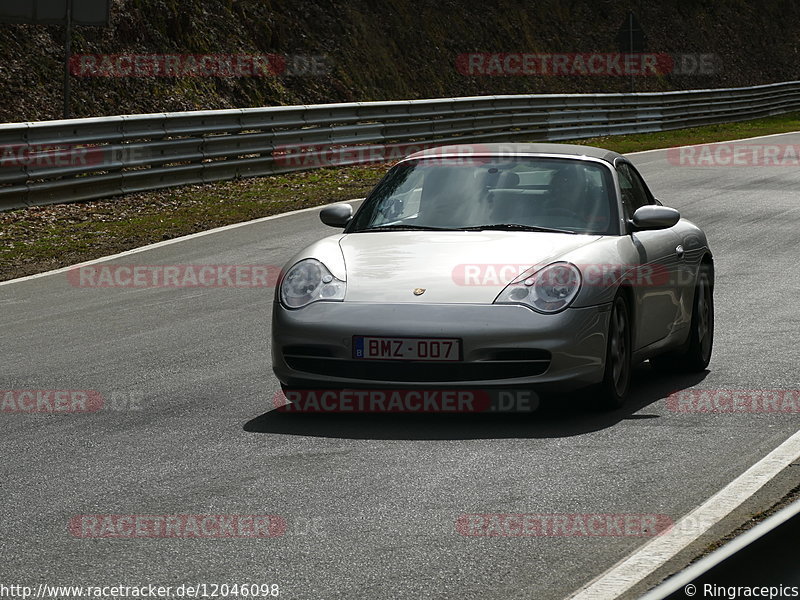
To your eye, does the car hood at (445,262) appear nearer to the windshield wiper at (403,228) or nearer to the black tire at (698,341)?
the windshield wiper at (403,228)


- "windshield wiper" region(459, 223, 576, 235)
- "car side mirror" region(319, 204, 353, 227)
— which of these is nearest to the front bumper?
"windshield wiper" region(459, 223, 576, 235)

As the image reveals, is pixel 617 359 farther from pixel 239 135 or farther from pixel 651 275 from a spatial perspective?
pixel 239 135

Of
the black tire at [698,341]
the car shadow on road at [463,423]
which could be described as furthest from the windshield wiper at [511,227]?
the black tire at [698,341]

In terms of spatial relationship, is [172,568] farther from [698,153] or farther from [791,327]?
[698,153]

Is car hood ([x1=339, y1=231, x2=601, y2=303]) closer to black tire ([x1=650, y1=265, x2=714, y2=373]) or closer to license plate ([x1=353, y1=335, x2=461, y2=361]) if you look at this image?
license plate ([x1=353, y1=335, x2=461, y2=361])

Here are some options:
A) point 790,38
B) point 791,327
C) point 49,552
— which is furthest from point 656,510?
point 790,38

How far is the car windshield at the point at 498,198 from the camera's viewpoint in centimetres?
786

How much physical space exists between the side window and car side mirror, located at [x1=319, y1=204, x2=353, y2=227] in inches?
62.3

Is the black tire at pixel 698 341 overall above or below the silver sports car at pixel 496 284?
below

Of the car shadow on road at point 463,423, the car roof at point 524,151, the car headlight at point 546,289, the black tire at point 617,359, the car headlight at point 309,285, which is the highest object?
the car roof at point 524,151

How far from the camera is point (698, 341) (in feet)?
27.9

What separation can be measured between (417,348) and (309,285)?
768 millimetres

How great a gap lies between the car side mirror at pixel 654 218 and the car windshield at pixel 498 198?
159mm

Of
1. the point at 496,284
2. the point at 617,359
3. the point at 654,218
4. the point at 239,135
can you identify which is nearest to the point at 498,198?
the point at 654,218
